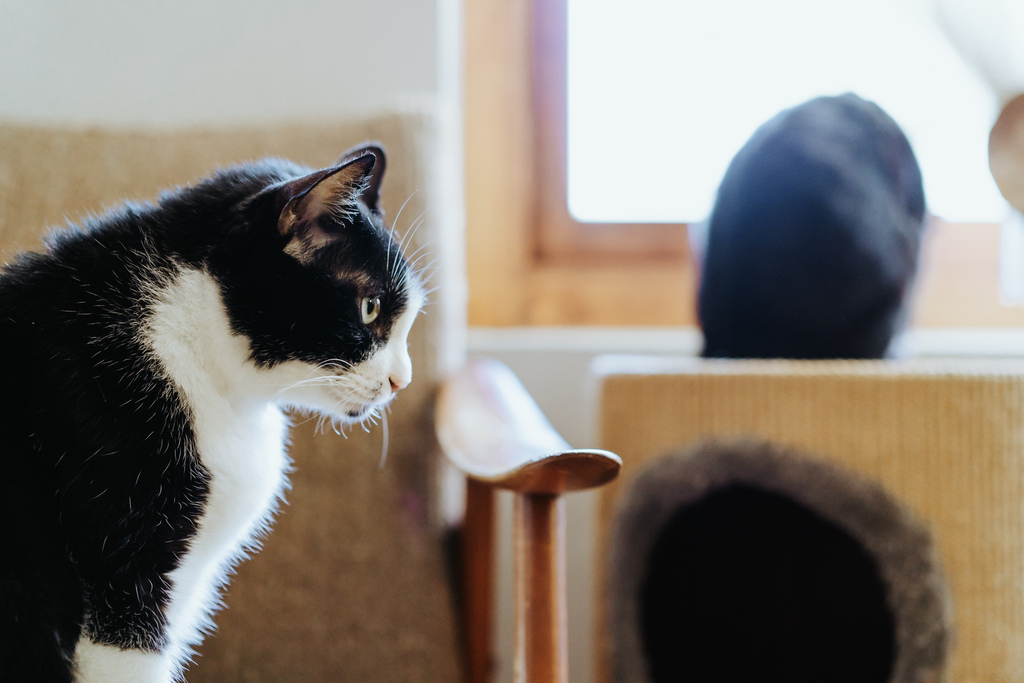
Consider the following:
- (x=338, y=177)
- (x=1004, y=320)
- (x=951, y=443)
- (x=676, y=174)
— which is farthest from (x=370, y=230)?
(x=1004, y=320)

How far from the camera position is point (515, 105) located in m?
0.77

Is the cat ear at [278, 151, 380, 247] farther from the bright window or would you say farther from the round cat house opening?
the round cat house opening

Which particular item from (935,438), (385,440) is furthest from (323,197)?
(935,438)

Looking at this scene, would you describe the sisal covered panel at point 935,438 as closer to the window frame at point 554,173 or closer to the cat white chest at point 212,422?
the window frame at point 554,173

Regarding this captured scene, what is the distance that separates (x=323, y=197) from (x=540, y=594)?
262mm

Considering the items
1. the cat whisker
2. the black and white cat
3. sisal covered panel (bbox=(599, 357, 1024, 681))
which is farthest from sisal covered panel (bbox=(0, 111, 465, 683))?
sisal covered panel (bbox=(599, 357, 1024, 681))

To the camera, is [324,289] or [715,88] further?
[715,88]

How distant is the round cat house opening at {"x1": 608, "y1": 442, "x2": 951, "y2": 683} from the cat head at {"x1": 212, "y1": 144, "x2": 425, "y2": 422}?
1.19 ft

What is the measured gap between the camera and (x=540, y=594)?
40 cm

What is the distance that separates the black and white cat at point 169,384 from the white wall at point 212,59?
0.28 ft

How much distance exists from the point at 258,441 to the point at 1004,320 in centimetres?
106

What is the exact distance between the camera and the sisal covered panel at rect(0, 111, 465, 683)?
0.46 m

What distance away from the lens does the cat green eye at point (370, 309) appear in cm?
33

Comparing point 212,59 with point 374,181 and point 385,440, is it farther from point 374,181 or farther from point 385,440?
point 385,440
